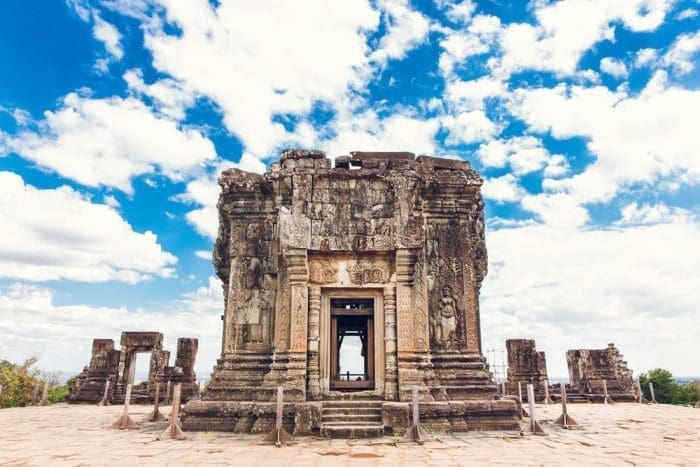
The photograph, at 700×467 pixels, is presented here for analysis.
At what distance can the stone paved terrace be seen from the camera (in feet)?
21.7

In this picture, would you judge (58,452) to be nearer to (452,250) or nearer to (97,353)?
(452,250)

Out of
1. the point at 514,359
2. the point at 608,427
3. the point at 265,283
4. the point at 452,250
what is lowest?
the point at 608,427

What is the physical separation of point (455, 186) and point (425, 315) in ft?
10.6

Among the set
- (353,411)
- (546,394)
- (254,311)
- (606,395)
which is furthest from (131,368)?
(606,395)

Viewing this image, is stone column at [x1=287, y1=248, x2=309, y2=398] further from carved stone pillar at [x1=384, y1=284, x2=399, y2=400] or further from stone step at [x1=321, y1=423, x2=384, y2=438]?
carved stone pillar at [x1=384, y1=284, x2=399, y2=400]

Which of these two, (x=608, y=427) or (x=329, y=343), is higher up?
(x=329, y=343)

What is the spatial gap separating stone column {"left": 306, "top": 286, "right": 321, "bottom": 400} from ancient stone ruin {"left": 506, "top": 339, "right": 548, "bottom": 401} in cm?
1176

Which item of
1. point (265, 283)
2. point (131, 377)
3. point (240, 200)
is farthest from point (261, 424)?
point (131, 377)

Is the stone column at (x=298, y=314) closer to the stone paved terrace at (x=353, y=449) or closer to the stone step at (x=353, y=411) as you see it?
the stone step at (x=353, y=411)

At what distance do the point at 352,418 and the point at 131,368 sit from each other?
48.8 ft

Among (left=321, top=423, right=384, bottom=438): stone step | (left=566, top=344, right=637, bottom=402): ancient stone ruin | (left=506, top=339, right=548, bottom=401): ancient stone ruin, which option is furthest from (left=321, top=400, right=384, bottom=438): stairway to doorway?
(left=566, top=344, right=637, bottom=402): ancient stone ruin

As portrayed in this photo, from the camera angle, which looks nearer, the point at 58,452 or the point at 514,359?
the point at 58,452

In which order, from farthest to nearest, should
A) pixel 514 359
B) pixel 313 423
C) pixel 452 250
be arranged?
1. pixel 514 359
2. pixel 452 250
3. pixel 313 423

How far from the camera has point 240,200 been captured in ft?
38.1
